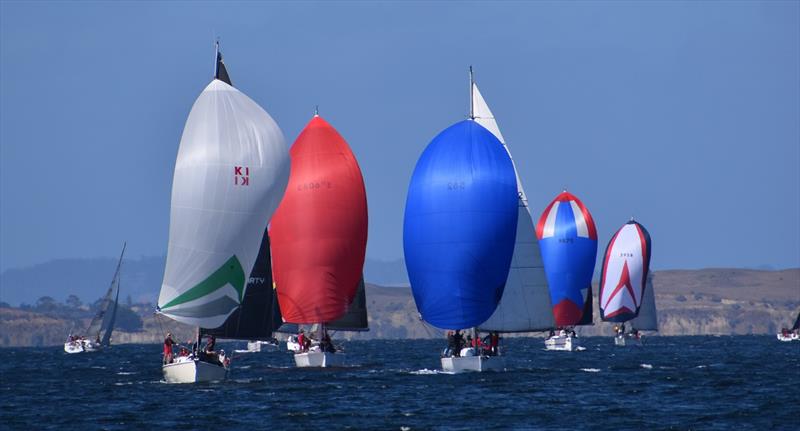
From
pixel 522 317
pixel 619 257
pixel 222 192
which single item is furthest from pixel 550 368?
pixel 619 257

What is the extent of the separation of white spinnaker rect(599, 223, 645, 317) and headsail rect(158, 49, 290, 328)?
227ft

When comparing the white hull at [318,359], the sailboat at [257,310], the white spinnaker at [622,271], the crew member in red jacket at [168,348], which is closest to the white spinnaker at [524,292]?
the sailboat at [257,310]

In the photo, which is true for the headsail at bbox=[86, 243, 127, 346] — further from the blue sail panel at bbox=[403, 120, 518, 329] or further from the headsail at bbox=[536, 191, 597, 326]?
the blue sail panel at bbox=[403, 120, 518, 329]

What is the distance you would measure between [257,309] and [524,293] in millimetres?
13378

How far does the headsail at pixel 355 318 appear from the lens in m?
76.5

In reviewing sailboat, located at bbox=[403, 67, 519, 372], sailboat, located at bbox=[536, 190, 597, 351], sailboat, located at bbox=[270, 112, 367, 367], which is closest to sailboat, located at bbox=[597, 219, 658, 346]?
sailboat, located at bbox=[536, 190, 597, 351]

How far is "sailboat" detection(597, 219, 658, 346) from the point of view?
124250 mm

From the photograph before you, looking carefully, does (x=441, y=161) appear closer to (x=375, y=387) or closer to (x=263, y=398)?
(x=375, y=387)

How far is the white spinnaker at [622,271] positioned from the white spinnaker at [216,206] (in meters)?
69.2

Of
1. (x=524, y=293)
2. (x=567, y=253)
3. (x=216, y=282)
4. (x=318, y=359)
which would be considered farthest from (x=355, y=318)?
(x=567, y=253)

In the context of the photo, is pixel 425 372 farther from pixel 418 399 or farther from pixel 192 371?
pixel 192 371

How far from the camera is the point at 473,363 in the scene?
66.6 metres

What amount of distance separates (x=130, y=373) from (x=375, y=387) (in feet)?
70.8

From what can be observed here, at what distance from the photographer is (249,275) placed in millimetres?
60031
